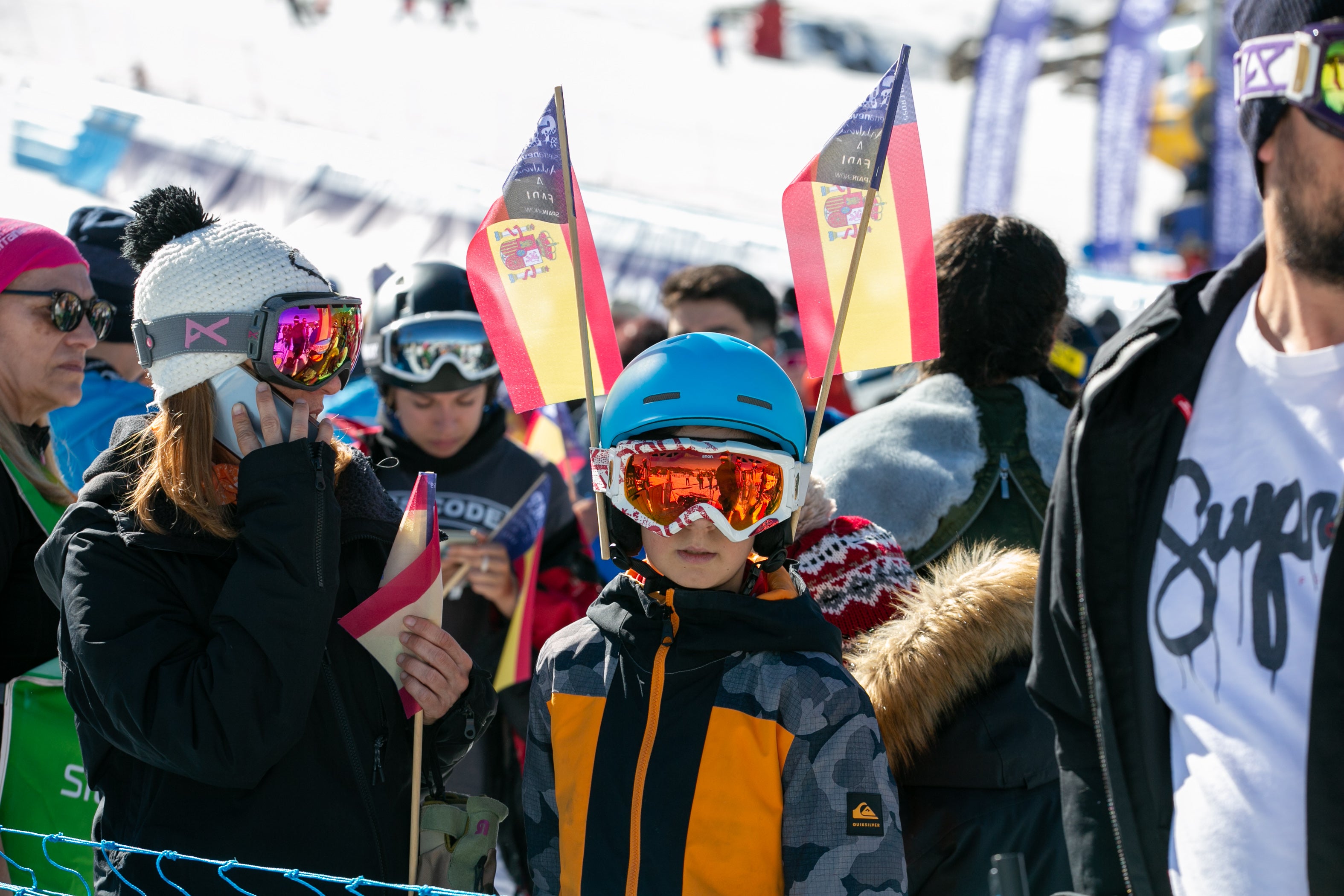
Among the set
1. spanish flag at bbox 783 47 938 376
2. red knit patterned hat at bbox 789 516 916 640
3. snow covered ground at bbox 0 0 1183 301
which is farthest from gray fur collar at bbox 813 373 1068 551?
snow covered ground at bbox 0 0 1183 301

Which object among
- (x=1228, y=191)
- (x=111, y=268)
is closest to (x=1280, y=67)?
(x=111, y=268)

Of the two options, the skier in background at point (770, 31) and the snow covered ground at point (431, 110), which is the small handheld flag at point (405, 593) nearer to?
the snow covered ground at point (431, 110)

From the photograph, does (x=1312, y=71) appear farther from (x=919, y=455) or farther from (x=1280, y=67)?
(x=919, y=455)

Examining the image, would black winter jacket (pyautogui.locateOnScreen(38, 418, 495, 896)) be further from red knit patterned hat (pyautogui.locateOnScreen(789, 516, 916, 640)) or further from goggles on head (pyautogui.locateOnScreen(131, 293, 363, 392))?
red knit patterned hat (pyautogui.locateOnScreen(789, 516, 916, 640))

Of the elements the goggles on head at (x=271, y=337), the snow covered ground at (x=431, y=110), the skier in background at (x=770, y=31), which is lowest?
the goggles on head at (x=271, y=337)

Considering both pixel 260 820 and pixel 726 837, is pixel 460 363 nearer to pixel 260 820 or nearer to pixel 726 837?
pixel 260 820

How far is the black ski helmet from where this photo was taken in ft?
11.9

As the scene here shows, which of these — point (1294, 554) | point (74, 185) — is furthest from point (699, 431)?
point (74, 185)

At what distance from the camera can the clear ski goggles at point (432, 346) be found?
3.60 meters

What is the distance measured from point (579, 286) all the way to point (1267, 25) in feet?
4.20

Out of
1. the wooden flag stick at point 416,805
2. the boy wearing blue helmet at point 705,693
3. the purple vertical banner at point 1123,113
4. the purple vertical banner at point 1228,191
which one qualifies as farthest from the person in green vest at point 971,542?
the purple vertical banner at point 1228,191

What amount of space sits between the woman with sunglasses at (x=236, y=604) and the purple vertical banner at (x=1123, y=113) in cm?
1308

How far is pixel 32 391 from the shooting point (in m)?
2.86

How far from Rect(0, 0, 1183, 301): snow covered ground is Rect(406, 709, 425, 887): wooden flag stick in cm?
651
